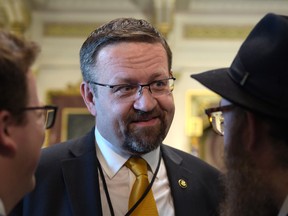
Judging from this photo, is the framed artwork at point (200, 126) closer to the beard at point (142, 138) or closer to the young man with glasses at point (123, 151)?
the young man with glasses at point (123, 151)

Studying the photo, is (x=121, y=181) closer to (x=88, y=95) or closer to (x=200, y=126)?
(x=88, y=95)

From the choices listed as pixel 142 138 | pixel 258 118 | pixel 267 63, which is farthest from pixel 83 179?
pixel 267 63

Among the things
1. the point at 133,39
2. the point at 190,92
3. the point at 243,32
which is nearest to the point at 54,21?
the point at 190,92

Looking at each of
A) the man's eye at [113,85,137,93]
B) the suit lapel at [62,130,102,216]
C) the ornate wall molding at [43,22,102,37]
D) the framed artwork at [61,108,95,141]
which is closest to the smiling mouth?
the man's eye at [113,85,137,93]

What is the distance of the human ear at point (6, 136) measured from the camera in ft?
3.89

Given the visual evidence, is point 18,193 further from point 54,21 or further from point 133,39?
point 54,21

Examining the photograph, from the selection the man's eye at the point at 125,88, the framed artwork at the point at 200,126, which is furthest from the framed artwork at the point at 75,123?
the man's eye at the point at 125,88

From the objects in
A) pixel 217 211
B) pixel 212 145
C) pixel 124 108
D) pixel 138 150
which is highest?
pixel 124 108

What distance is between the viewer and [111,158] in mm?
1906

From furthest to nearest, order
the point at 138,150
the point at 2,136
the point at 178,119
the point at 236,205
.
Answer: the point at 178,119
the point at 138,150
the point at 236,205
the point at 2,136

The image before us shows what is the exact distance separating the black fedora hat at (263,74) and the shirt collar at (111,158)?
0.65 meters

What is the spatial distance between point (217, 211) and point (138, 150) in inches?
17.9

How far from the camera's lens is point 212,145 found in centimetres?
573

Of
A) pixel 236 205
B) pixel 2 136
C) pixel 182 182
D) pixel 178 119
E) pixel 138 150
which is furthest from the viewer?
pixel 178 119
